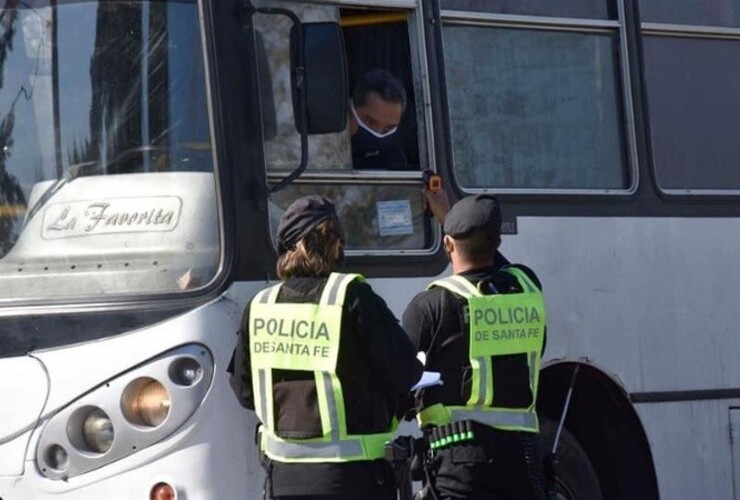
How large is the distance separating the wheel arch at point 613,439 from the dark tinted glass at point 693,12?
1.68m

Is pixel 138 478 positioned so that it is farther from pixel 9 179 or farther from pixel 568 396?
pixel 568 396

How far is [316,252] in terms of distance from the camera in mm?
5398

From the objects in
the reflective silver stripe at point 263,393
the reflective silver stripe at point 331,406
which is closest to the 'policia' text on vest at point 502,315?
the reflective silver stripe at point 331,406

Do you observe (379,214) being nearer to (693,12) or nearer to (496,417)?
(496,417)

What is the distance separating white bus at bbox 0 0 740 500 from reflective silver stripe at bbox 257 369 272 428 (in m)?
0.52

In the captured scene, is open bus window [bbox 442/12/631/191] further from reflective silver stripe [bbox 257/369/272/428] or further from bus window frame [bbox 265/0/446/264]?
reflective silver stripe [bbox 257/369/272/428]

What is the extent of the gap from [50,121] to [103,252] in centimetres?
54

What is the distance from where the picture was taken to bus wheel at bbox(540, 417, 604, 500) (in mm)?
6996

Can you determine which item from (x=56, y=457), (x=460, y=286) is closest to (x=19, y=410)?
(x=56, y=457)

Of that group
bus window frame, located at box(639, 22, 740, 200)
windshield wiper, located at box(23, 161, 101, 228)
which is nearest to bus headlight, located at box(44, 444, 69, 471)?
windshield wiper, located at box(23, 161, 101, 228)

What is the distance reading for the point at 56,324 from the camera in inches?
239

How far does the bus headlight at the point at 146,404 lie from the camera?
19.4 ft

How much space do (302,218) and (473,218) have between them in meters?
0.59

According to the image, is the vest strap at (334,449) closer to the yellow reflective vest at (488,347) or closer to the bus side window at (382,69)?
the yellow reflective vest at (488,347)
